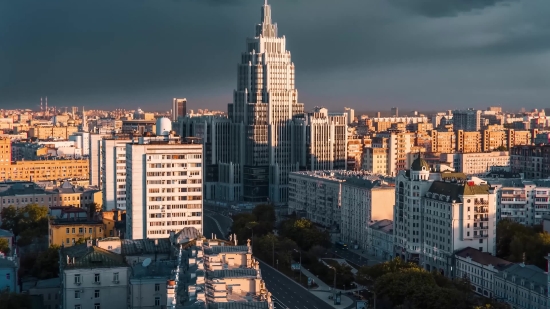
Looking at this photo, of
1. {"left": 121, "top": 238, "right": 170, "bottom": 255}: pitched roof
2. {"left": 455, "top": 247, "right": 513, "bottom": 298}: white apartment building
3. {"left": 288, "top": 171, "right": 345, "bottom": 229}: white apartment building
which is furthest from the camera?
{"left": 288, "top": 171, "right": 345, "bottom": 229}: white apartment building

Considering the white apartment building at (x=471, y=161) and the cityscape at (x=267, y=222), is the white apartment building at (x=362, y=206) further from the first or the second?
the white apartment building at (x=471, y=161)

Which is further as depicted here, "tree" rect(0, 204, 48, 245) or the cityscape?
"tree" rect(0, 204, 48, 245)

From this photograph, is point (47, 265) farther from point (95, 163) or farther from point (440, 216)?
point (95, 163)

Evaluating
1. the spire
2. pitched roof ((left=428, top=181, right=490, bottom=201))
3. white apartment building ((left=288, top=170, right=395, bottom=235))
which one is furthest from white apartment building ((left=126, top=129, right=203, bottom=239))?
the spire

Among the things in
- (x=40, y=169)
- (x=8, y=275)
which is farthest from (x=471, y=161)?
(x=8, y=275)

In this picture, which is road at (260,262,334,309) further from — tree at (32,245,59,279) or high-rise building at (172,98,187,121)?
high-rise building at (172,98,187,121)

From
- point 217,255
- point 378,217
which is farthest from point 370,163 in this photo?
point 217,255
